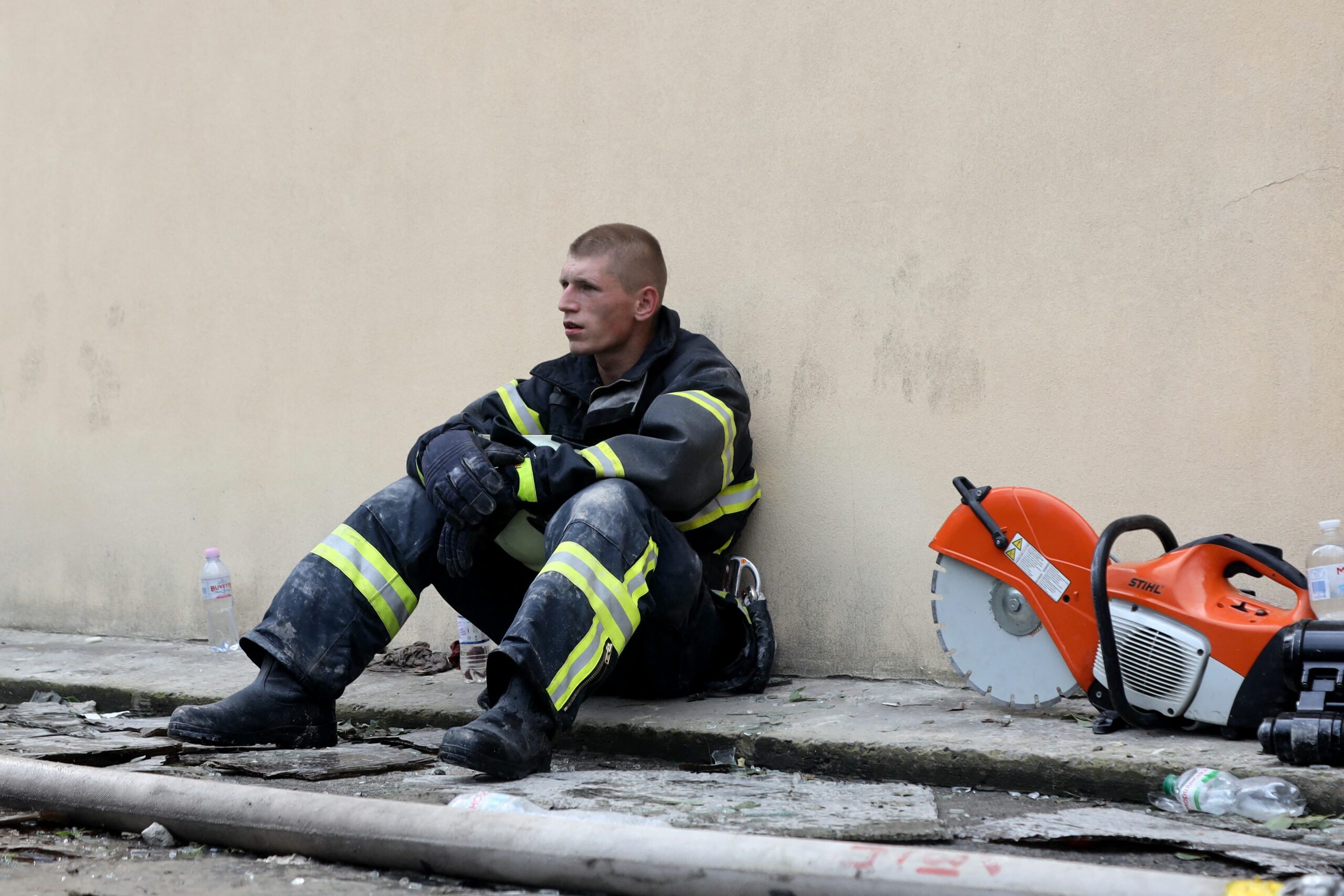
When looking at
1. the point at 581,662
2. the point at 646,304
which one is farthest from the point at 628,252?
the point at 581,662

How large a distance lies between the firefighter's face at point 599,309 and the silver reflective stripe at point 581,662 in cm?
103

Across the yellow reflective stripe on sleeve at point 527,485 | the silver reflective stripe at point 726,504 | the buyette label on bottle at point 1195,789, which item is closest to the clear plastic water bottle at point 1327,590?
the buyette label on bottle at point 1195,789

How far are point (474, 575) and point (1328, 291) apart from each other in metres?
2.20

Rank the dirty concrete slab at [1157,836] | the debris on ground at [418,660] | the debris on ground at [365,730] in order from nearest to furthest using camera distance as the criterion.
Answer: the dirty concrete slab at [1157,836] → the debris on ground at [365,730] → the debris on ground at [418,660]

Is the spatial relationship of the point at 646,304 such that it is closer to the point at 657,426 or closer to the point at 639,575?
the point at 657,426

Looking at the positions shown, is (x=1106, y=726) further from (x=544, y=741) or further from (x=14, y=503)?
(x=14, y=503)

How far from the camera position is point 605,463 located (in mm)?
3027

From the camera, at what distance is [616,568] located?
284 cm

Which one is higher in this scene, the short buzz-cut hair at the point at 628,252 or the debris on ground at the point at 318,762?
the short buzz-cut hair at the point at 628,252

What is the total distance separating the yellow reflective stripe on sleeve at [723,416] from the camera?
10.6ft

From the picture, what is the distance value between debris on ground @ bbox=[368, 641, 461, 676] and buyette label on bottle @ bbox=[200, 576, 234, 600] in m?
0.91

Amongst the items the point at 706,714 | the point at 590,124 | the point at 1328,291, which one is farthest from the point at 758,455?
the point at 1328,291

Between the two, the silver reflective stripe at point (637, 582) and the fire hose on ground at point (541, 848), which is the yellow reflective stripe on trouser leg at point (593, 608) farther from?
the fire hose on ground at point (541, 848)

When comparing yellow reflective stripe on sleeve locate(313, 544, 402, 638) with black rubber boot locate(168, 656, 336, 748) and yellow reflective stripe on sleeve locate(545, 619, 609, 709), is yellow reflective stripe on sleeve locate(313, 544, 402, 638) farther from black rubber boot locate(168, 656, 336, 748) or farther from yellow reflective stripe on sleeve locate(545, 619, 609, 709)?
yellow reflective stripe on sleeve locate(545, 619, 609, 709)
